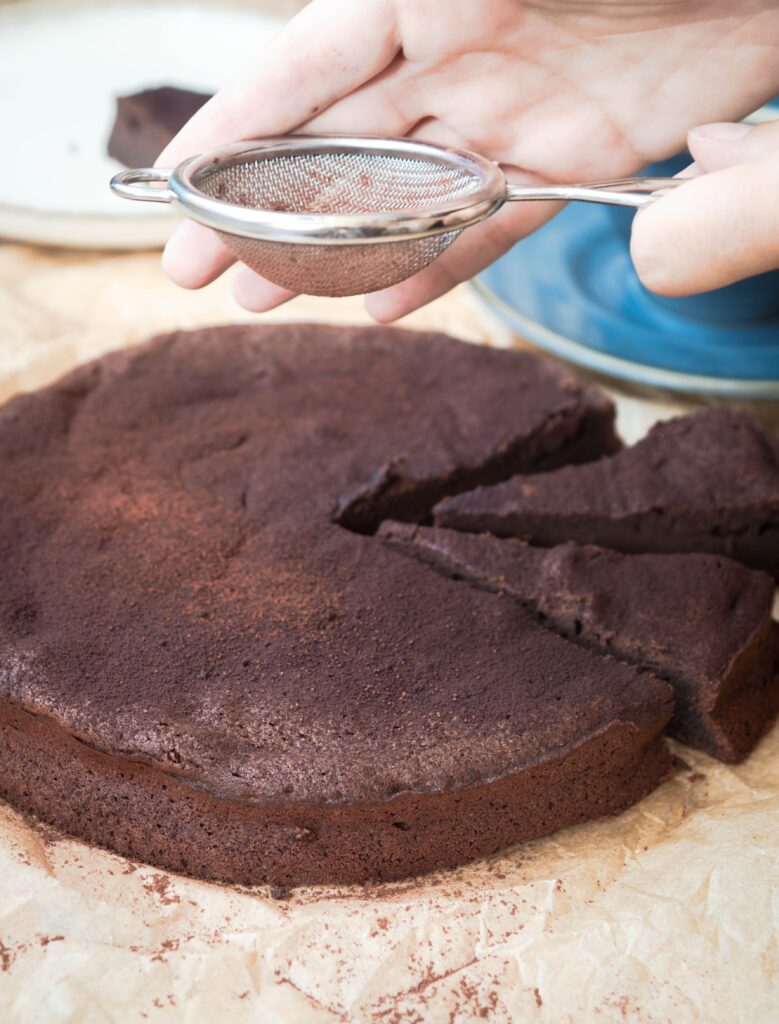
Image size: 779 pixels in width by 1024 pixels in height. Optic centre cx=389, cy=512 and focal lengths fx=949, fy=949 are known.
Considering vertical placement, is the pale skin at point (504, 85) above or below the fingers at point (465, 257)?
above

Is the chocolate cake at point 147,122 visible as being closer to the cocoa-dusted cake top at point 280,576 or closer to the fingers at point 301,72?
the cocoa-dusted cake top at point 280,576

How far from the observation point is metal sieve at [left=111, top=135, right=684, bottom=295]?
197cm

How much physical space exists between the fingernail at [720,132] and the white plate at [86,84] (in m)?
2.48

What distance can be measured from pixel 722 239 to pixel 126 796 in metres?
1.72

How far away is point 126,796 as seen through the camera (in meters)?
2.12

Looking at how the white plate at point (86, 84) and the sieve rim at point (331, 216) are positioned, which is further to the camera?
the white plate at point (86, 84)

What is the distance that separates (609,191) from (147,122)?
123 inches

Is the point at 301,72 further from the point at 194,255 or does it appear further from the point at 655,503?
the point at 655,503

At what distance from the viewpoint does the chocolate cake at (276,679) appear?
201cm

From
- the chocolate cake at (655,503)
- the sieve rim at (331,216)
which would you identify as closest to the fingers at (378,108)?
the sieve rim at (331,216)

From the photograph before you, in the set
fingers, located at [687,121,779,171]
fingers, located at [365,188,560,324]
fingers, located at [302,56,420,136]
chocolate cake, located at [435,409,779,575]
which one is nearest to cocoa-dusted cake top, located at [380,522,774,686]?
chocolate cake, located at [435,409,779,575]

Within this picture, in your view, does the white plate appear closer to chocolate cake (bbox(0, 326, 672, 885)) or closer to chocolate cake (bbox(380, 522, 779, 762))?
chocolate cake (bbox(0, 326, 672, 885))

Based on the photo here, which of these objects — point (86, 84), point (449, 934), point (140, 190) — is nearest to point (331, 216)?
point (140, 190)

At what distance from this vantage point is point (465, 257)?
2727mm
